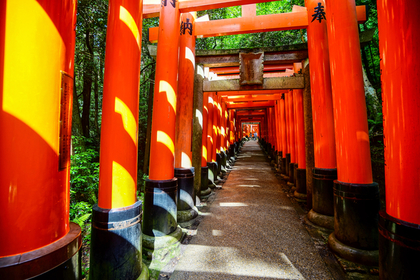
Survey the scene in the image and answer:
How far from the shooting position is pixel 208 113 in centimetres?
773

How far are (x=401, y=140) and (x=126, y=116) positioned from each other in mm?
2902

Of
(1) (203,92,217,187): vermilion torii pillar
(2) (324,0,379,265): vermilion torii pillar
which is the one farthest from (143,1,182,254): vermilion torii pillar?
(1) (203,92,217,187): vermilion torii pillar

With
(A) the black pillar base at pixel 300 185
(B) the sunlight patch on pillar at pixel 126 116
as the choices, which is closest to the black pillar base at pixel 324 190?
(A) the black pillar base at pixel 300 185

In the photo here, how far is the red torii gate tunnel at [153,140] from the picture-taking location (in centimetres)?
129

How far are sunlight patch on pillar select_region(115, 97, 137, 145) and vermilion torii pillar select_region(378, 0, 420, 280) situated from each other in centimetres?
282

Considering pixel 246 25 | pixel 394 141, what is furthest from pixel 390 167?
pixel 246 25

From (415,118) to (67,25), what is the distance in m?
3.10

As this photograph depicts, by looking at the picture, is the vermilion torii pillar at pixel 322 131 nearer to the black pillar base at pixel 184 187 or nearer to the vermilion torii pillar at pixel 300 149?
the vermilion torii pillar at pixel 300 149

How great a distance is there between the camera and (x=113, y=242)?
7.10 feet

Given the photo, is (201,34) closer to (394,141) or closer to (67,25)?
(67,25)

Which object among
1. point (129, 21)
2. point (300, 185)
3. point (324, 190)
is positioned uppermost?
point (129, 21)

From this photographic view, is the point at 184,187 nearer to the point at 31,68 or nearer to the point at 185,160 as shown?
the point at 185,160

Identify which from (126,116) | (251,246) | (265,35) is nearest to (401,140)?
(251,246)

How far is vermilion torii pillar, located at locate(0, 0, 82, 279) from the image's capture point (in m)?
1.25
